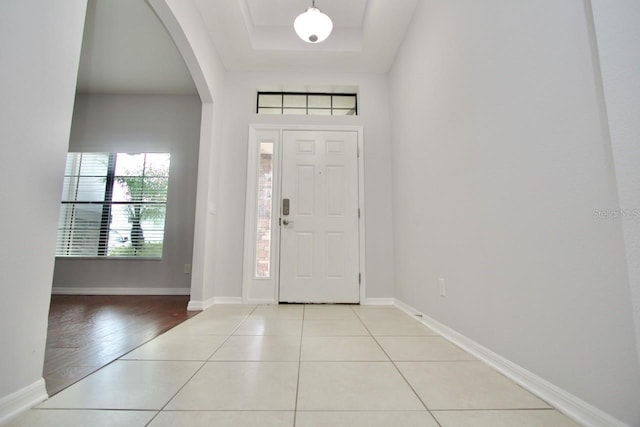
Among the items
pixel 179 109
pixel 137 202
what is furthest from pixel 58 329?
pixel 179 109

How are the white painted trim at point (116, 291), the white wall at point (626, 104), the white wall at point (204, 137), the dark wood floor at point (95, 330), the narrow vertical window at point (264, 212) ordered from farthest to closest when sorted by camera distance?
the white painted trim at point (116, 291), the narrow vertical window at point (264, 212), the white wall at point (204, 137), the dark wood floor at point (95, 330), the white wall at point (626, 104)

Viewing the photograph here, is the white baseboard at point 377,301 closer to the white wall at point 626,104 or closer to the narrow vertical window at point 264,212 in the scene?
the narrow vertical window at point 264,212

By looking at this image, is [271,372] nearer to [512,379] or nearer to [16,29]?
[512,379]

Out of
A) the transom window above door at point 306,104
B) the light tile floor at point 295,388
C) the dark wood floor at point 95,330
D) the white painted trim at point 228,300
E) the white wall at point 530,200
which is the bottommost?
the dark wood floor at point 95,330

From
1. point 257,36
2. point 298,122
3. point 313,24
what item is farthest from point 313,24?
point 298,122

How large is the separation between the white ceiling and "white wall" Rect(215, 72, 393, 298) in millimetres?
146

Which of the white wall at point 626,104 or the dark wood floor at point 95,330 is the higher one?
the white wall at point 626,104

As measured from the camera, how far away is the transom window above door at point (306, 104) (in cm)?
341

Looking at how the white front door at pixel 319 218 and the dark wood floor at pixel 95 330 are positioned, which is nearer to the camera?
the dark wood floor at pixel 95 330

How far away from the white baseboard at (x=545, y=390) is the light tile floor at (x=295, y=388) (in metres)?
0.03

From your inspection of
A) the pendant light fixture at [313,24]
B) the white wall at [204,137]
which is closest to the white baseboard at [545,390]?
the white wall at [204,137]

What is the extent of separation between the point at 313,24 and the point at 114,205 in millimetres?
3668

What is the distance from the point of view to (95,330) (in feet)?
6.47

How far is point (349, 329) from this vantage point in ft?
6.61
